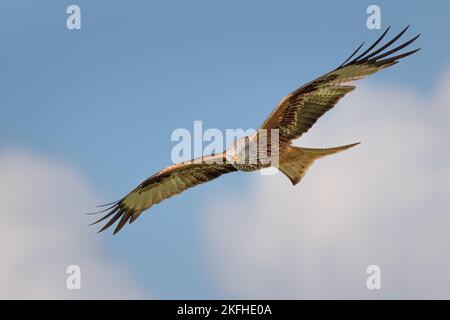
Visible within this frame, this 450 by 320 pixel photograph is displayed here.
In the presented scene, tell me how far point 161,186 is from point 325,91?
3397mm

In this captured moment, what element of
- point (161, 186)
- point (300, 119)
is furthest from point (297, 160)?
point (161, 186)

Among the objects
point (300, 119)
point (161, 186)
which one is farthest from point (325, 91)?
point (161, 186)

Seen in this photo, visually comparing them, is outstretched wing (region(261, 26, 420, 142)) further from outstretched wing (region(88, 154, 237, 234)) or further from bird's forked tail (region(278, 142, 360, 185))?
outstretched wing (region(88, 154, 237, 234))

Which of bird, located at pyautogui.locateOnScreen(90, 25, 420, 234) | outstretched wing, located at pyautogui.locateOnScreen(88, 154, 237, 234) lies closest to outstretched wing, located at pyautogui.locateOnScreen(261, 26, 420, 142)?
bird, located at pyautogui.locateOnScreen(90, 25, 420, 234)

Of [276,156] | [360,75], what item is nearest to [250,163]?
[276,156]

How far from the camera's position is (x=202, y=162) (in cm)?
1091

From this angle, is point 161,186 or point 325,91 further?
point 161,186

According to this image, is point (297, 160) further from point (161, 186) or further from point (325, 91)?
point (161, 186)

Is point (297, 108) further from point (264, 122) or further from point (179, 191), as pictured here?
point (179, 191)

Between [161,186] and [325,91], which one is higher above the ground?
[325,91]

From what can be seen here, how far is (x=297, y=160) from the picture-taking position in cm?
1052

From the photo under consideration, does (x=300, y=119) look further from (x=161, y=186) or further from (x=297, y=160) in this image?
(x=161, y=186)

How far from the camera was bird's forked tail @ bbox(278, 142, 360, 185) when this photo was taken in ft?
33.9

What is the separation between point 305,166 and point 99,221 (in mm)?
3443
